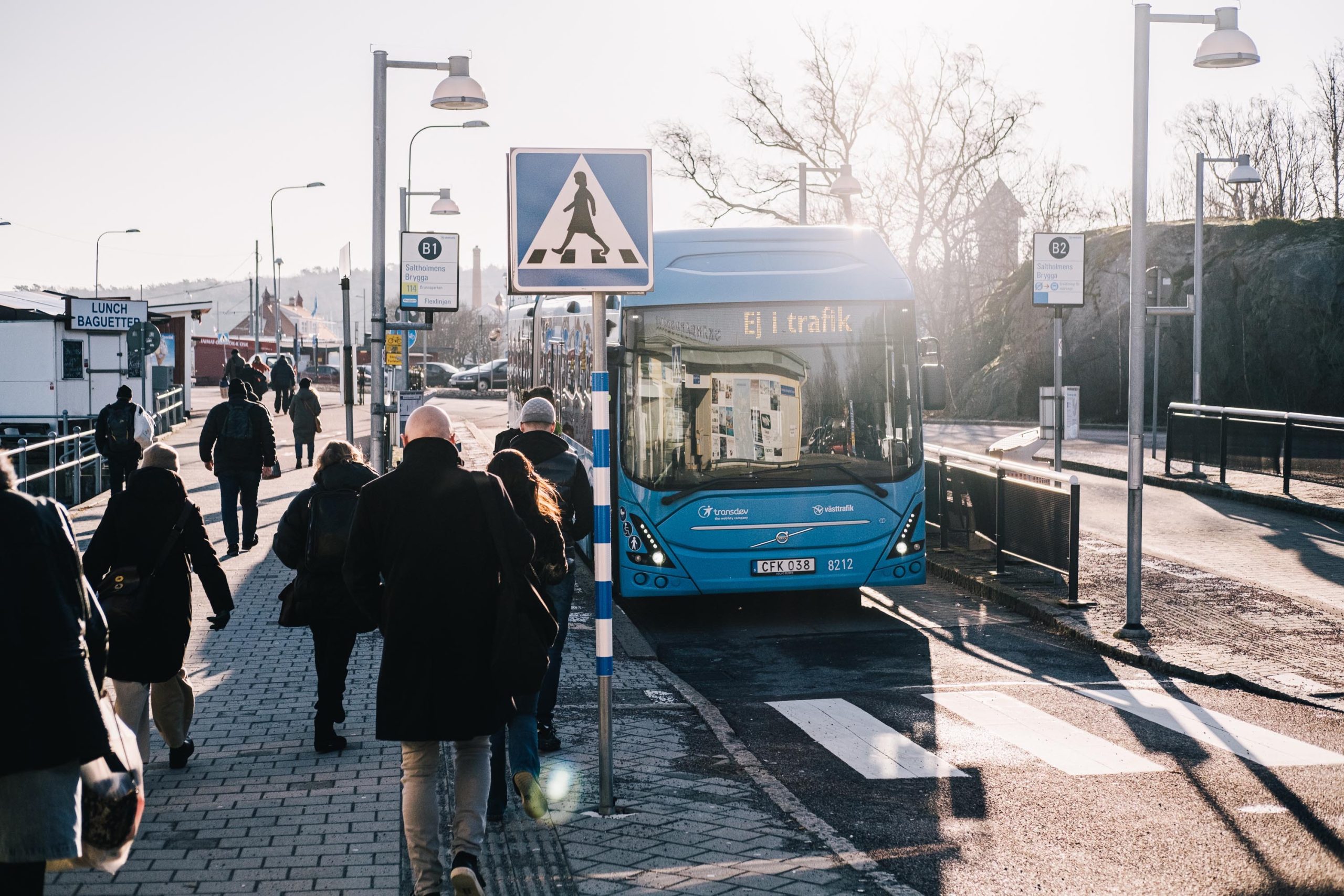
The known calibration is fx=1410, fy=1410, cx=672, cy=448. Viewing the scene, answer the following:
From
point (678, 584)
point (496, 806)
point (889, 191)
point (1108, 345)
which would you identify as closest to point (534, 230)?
point (496, 806)

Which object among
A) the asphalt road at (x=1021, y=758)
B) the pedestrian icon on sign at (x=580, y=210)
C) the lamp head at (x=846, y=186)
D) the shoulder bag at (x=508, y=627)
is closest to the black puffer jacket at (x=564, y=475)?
the pedestrian icon on sign at (x=580, y=210)

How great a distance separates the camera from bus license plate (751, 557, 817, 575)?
1105 centimetres

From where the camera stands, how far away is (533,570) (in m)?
5.92

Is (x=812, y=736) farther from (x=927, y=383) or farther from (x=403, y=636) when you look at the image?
(x=927, y=383)

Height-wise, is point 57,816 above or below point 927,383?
below

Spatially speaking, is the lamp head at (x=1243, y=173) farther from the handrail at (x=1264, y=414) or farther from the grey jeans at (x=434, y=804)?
the grey jeans at (x=434, y=804)

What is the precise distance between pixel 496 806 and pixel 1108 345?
106 ft

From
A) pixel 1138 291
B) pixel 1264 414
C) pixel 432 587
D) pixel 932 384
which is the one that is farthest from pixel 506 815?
pixel 1264 414

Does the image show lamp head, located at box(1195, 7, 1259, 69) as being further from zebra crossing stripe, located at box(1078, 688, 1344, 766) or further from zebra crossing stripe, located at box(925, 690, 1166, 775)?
zebra crossing stripe, located at box(925, 690, 1166, 775)

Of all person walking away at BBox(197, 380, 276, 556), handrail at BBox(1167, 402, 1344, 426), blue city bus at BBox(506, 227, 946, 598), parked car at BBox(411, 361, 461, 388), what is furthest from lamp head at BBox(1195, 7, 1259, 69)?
parked car at BBox(411, 361, 461, 388)

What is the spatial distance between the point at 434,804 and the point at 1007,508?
8.79 metres

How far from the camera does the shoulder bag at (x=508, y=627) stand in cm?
491

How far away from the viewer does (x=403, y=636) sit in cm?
480

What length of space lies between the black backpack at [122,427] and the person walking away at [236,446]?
1.49 metres
